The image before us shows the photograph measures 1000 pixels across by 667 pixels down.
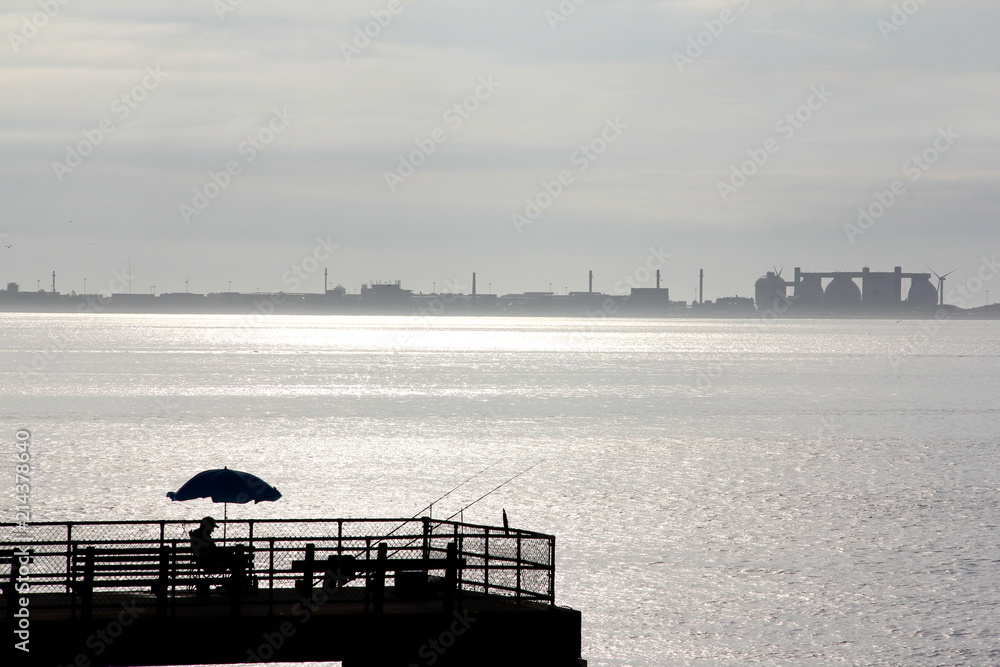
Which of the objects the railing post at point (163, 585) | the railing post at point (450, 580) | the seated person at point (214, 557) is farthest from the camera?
the railing post at point (450, 580)

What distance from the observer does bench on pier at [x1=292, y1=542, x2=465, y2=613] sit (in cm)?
2061

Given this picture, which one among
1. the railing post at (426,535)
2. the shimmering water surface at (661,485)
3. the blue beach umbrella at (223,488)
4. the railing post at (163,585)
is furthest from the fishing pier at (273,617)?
the shimmering water surface at (661,485)

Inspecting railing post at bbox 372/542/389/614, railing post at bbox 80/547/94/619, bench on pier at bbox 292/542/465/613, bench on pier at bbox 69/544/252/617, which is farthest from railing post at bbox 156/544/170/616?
railing post at bbox 372/542/389/614

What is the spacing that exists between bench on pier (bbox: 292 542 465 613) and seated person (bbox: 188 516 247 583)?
0.95 meters

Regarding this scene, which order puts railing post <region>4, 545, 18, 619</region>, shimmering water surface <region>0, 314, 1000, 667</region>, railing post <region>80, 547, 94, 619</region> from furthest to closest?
shimmering water surface <region>0, 314, 1000, 667</region>, railing post <region>80, 547, 94, 619</region>, railing post <region>4, 545, 18, 619</region>

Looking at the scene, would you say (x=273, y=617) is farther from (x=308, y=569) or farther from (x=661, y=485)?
(x=661, y=485)

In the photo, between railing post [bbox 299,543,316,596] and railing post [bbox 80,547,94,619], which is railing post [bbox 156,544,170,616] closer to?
railing post [bbox 80,547,94,619]

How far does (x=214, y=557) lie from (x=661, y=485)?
46.3 meters

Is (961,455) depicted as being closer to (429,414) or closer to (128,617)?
(429,414)

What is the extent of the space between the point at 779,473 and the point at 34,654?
2255 inches

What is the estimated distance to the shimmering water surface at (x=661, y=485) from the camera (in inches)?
1395

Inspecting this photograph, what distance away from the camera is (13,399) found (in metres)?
124

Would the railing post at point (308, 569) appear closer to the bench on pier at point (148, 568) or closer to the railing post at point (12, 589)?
the bench on pier at point (148, 568)

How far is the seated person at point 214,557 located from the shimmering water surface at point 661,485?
1303 centimetres
